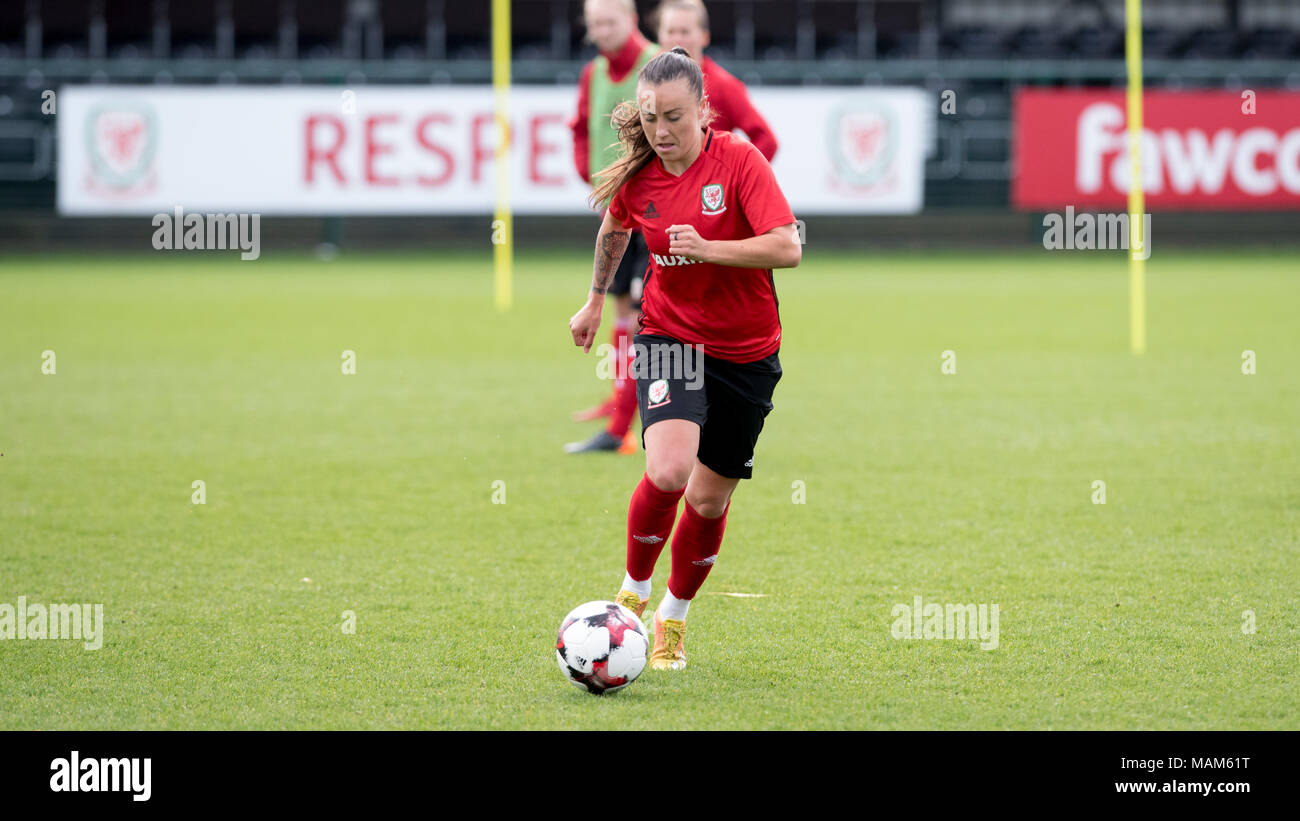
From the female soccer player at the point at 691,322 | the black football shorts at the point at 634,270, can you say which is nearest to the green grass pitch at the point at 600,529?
the female soccer player at the point at 691,322

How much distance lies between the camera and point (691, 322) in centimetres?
468

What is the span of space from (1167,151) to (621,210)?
18.8 meters

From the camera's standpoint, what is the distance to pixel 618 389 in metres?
8.43

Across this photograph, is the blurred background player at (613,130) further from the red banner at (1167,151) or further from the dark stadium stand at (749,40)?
the red banner at (1167,151)

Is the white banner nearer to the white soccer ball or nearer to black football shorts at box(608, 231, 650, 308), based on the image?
black football shorts at box(608, 231, 650, 308)

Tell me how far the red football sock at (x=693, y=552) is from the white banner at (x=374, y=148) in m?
16.9

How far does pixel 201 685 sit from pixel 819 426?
562 cm

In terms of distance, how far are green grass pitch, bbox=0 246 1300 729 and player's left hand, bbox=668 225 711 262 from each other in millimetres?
1287

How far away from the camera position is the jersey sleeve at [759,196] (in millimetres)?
4484

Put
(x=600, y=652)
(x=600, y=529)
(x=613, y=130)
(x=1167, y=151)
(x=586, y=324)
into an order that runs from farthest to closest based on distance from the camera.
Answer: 1. (x=1167, y=151)
2. (x=613, y=130)
3. (x=600, y=529)
4. (x=586, y=324)
5. (x=600, y=652)

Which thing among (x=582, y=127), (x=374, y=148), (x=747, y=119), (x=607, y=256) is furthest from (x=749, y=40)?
(x=607, y=256)

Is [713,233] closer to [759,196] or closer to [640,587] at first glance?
[759,196]

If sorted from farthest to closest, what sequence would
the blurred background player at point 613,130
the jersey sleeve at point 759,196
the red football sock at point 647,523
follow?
the blurred background player at point 613,130 < the red football sock at point 647,523 < the jersey sleeve at point 759,196
